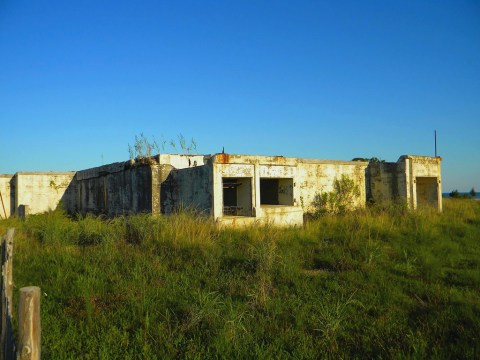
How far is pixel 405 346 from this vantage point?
4188 millimetres

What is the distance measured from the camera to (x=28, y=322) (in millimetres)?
2605

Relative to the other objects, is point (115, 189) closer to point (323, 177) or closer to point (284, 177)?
point (284, 177)

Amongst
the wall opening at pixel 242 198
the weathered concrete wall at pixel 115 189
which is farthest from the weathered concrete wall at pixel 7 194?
the wall opening at pixel 242 198

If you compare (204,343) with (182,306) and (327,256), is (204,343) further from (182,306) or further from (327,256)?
(327,256)

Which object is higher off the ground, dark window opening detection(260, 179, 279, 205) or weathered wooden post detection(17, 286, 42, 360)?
dark window opening detection(260, 179, 279, 205)

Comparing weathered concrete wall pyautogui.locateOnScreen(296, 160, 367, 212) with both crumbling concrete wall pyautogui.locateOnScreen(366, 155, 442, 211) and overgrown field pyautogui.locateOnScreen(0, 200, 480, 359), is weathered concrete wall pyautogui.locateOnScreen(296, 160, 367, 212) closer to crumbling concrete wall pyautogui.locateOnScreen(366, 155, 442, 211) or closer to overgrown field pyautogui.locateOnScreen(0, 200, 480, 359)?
crumbling concrete wall pyautogui.locateOnScreen(366, 155, 442, 211)

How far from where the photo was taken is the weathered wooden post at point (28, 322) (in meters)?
2.60

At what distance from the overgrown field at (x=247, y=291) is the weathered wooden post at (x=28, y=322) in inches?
59.8

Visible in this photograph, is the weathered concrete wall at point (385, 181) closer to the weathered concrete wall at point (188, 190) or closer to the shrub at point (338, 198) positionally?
the shrub at point (338, 198)

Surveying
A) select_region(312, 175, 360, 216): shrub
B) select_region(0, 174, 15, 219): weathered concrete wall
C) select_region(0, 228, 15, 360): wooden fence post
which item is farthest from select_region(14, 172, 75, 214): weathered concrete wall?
select_region(0, 228, 15, 360): wooden fence post

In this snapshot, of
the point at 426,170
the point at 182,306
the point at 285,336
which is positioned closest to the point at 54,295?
the point at 182,306

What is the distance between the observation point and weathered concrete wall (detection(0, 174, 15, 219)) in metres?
19.5

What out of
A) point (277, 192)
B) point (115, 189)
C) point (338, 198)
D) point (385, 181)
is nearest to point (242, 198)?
point (277, 192)

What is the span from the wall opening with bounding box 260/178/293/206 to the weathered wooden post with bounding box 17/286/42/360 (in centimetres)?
1090
